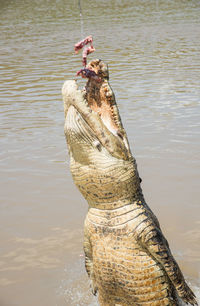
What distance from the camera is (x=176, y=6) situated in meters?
28.6

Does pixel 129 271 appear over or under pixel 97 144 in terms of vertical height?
under

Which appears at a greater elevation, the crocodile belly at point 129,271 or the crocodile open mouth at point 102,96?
the crocodile open mouth at point 102,96

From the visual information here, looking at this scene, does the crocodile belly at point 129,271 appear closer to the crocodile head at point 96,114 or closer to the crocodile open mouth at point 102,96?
the crocodile head at point 96,114

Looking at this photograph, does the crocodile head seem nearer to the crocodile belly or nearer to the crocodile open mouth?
the crocodile open mouth

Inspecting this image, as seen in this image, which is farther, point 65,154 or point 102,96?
point 65,154

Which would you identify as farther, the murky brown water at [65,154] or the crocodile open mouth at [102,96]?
the murky brown water at [65,154]

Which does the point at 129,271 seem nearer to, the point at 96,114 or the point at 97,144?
the point at 97,144

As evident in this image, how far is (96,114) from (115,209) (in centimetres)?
65

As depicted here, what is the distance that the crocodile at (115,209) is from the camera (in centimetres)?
288

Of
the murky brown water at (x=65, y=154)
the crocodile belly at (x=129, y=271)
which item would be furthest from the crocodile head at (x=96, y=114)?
the murky brown water at (x=65, y=154)

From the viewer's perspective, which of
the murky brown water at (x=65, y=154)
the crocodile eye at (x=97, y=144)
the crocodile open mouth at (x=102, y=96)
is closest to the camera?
the crocodile eye at (x=97, y=144)

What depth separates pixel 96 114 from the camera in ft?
9.58

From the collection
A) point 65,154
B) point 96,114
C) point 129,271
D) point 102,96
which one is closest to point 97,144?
point 96,114

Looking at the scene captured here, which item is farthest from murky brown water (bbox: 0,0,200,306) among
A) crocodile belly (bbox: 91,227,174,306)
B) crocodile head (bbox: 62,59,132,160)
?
crocodile head (bbox: 62,59,132,160)
